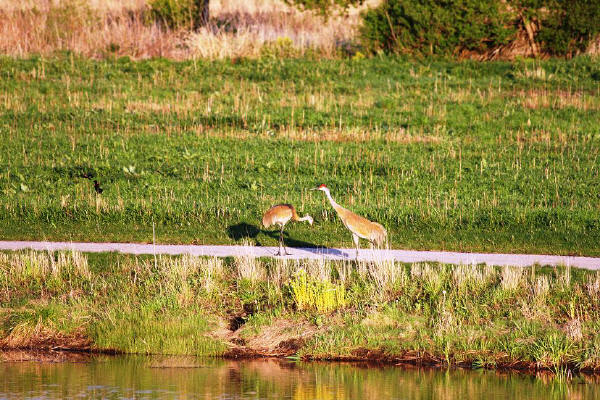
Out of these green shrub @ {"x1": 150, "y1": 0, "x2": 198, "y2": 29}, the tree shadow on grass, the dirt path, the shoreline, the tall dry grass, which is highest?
green shrub @ {"x1": 150, "y1": 0, "x2": 198, "y2": 29}

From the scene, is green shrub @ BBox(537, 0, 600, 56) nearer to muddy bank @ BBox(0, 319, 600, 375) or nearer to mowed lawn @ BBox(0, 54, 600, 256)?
mowed lawn @ BBox(0, 54, 600, 256)

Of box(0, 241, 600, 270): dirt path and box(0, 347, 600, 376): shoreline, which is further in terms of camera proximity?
box(0, 241, 600, 270): dirt path

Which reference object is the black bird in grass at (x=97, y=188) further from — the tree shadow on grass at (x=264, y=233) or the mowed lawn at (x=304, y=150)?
the tree shadow on grass at (x=264, y=233)

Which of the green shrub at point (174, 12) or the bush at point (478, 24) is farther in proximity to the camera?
the green shrub at point (174, 12)

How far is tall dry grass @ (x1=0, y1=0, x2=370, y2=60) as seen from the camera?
121ft

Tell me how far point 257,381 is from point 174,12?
29351 mm

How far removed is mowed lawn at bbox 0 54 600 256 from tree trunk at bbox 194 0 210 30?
19.1 ft

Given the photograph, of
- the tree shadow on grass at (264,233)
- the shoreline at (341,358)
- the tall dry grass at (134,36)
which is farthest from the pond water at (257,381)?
the tall dry grass at (134,36)

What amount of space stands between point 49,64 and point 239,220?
1762 cm

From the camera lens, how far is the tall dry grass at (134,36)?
1457 inches

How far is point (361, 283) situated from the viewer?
1528 cm

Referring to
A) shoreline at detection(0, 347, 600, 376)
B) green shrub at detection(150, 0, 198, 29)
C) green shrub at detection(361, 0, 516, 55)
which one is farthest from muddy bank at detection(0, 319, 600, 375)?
green shrub at detection(150, 0, 198, 29)

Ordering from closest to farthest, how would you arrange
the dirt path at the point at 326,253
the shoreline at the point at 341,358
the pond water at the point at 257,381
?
the pond water at the point at 257,381 → the shoreline at the point at 341,358 → the dirt path at the point at 326,253

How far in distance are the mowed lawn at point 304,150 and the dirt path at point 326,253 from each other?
24.6 inches
